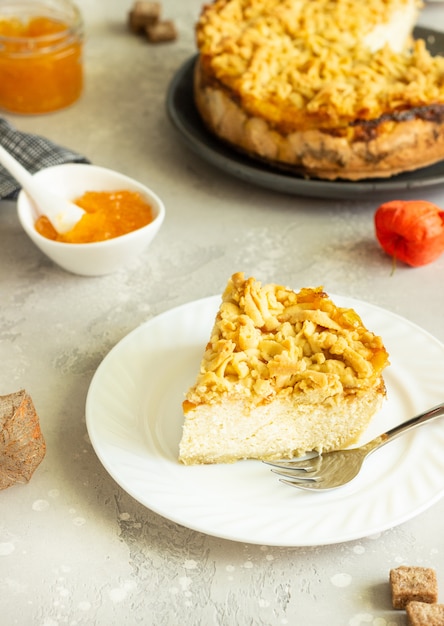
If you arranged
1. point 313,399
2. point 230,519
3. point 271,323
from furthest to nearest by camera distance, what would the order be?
1. point 271,323
2. point 313,399
3. point 230,519

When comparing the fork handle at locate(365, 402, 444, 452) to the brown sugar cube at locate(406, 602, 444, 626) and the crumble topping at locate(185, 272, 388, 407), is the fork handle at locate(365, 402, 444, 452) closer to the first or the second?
the crumble topping at locate(185, 272, 388, 407)

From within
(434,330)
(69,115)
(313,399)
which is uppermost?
(313,399)

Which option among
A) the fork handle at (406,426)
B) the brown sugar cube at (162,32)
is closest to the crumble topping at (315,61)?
the brown sugar cube at (162,32)

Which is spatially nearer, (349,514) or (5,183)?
(349,514)

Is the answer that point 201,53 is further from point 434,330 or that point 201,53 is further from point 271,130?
point 434,330

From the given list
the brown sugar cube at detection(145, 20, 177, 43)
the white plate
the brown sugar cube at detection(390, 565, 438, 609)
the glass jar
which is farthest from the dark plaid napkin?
the brown sugar cube at detection(390, 565, 438, 609)

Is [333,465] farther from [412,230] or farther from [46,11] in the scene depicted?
[46,11]

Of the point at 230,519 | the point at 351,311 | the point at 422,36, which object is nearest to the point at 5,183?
the point at 351,311
